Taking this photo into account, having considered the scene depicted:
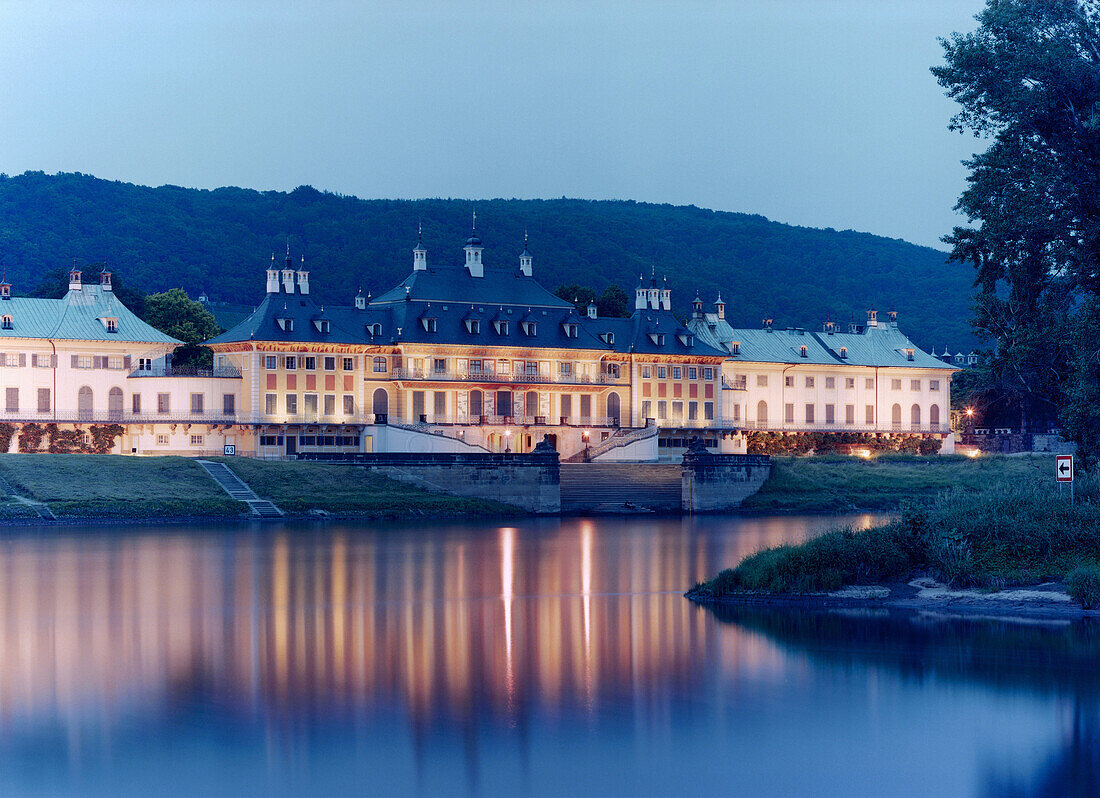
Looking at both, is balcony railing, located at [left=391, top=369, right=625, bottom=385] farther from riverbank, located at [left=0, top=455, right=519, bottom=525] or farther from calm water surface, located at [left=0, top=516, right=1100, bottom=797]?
calm water surface, located at [left=0, top=516, right=1100, bottom=797]

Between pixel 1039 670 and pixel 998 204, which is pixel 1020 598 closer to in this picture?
pixel 1039 670

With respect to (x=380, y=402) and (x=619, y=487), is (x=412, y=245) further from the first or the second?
(x=619, y=487)

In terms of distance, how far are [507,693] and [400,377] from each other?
57.7 metres

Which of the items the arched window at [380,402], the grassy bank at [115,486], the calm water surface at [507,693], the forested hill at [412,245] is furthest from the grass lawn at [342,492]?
the forested hill at [412,245]

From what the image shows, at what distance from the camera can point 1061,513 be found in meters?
31.3

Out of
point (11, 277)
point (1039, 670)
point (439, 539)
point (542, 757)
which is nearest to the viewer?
point (542, 757)

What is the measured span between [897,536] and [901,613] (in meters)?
3.03

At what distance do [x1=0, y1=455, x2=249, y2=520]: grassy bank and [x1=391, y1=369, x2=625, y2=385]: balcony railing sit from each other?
1712 cm

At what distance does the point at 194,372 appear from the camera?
76.6 meters

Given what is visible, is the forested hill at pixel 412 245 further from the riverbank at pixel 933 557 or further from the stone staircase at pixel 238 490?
the riverbank at pixel 933 557

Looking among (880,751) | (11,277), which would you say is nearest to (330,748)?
(880,751)

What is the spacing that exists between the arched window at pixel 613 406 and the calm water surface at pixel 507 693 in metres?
49.0

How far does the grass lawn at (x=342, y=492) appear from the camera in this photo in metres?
60.2

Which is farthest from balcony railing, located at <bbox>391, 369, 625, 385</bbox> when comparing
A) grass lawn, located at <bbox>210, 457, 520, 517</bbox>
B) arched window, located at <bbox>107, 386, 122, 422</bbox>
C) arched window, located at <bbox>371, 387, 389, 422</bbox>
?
grass lawn, located at <bbox>210, 457, 520, 517</bbox>
